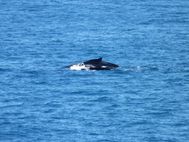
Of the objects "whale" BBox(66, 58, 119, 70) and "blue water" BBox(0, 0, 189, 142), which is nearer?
"blue water" BBox(0, 0, 189, 142)

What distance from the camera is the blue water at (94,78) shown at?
5181 cm

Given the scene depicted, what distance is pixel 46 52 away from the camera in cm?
7356

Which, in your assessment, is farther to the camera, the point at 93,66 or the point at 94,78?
the point at 93,66

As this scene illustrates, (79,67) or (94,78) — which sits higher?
(79,67)

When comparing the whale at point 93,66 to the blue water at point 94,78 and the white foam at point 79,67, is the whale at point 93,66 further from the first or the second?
the blue water at point 94,78

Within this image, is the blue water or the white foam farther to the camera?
the white foam

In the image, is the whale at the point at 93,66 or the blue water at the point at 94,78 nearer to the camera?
the blue water at the point at 94,78

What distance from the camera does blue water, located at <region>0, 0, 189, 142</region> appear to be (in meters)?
51.8

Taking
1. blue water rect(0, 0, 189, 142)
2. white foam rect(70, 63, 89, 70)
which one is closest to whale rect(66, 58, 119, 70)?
white foam rect(70, 63, 89, 70)

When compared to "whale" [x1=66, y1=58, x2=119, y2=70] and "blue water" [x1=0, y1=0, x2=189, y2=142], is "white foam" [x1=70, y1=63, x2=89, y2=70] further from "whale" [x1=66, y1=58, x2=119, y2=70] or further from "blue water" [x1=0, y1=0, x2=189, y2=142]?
"blue water" [x1=0, y1=0, x2=189, y2=142]

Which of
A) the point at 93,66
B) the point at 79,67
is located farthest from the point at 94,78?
the point at 79,67

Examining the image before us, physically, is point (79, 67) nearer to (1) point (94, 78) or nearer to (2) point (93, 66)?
(2) point (93, 66)

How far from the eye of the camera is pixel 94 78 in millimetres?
63594

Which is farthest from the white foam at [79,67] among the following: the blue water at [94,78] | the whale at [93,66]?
the blue water at [94,78]
